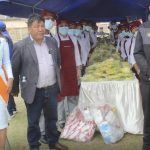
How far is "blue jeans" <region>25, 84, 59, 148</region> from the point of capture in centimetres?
515

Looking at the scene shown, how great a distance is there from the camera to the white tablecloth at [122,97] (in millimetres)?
6289

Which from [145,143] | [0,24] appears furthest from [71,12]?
[145,143]

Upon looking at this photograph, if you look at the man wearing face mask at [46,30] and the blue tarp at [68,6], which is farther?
the blue tarp at [68,6]

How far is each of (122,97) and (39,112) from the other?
1.70 m

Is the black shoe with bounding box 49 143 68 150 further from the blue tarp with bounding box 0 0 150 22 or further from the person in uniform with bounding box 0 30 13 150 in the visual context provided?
the blue tarp with bounding box 0 0 150 22

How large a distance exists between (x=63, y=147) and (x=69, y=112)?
1602 mm

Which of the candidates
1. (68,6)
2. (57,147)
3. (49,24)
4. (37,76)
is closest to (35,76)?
(37,76)

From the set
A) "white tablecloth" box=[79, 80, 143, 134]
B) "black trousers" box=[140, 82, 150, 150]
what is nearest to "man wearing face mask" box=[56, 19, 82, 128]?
"white tablecloth" box=[79, 80, 143, 134]

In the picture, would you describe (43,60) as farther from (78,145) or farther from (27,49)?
(78,145)

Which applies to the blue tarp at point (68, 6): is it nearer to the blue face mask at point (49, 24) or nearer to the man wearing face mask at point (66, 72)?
the blue face mask at point (49, 24)

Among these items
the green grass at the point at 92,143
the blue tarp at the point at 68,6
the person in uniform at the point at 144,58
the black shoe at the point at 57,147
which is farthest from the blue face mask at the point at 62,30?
the person in uniform at the point at 144,58

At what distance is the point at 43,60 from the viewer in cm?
507

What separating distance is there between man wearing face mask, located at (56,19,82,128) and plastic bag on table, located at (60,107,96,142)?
60 centimetres

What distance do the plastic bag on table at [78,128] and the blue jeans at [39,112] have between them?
74 cm
